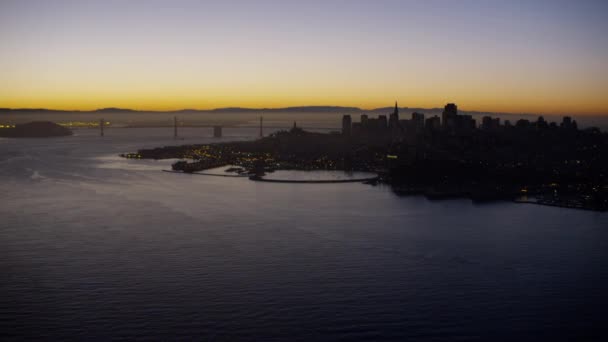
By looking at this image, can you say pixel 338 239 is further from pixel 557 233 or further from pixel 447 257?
pixel 557 233

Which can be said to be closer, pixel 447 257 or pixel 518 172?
pixel 447 257

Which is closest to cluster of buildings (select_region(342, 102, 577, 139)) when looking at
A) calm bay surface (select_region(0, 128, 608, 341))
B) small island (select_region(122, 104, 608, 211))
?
small island (select_region(122, 104, 608, 211))

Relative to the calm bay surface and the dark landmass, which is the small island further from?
the dark landmass

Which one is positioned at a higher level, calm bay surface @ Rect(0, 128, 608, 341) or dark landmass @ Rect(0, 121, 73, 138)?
dark landmass @ Rect(0, 121, 73, 138)

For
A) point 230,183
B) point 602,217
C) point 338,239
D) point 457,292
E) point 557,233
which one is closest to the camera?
point 457,292

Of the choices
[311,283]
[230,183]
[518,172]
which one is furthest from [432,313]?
[518,172]

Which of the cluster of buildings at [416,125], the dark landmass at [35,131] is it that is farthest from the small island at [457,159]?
the dark landmass at [35,131]
